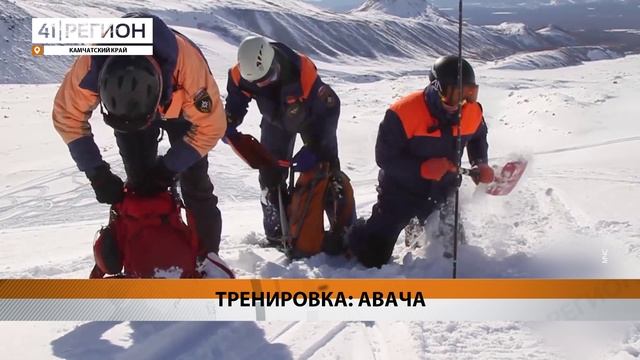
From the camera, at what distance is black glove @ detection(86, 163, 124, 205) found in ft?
6.10

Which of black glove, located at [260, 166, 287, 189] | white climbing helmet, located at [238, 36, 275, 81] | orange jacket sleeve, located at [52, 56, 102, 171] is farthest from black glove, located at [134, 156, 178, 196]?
black glove, located at [260, 166, 287, 189]

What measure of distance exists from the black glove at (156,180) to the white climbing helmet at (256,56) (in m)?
0.61

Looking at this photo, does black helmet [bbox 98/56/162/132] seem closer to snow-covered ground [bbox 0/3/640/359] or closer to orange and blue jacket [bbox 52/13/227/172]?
orange and blue jacket [bbox 52/13/227/172]

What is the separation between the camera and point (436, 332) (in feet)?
5.30

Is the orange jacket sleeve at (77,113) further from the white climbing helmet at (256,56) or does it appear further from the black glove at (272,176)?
the black glove at (272,176)

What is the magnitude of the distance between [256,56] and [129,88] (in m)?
0.85

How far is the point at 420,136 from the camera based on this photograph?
228cm

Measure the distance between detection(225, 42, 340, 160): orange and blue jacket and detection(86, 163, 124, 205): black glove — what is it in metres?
0.81

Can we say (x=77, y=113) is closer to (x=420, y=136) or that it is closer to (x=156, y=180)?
(x=156, y=180)

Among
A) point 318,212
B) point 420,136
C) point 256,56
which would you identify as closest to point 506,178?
point 420,136

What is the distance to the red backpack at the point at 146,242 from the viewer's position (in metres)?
1.80

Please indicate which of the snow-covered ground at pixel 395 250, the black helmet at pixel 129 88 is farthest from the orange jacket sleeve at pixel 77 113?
the snow-covered ground at pixel 395 250

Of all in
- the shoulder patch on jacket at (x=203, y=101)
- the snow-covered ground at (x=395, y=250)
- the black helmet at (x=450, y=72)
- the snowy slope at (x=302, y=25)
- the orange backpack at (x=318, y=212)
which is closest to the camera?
the snow-covered ground at (x=395, y=250)

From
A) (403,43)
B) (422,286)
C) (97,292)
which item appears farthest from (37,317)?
(403,43)
